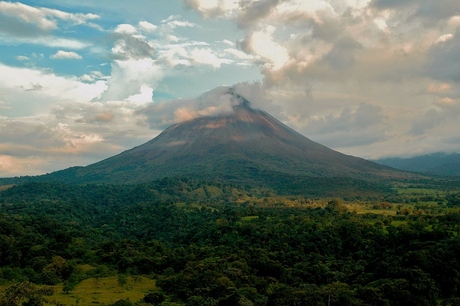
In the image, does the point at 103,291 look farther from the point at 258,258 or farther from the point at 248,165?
the point at 248,165

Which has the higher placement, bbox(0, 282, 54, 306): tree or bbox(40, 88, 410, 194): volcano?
bbox(40, 88, 410, 194): volcano

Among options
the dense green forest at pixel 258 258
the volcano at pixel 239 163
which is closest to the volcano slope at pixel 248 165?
the volcano at pixel 239 163

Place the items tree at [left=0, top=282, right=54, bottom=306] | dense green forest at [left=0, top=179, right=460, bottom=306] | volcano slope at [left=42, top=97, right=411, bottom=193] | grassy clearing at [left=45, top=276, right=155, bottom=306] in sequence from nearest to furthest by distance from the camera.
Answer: tree at [left=0, top=282, right=54, bottom=306]
dense green forest at [left=0, top=179, right=460, bottom=306]
grassy clearing at [left=45, top=276, right=155, bottom=306]
volcano slope at [left=42, top=97, right=411, bottom=193]

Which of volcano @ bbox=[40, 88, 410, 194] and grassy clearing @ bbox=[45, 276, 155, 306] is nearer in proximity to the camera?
grassy clearing @ bbox=[45, 276, 155, 306]

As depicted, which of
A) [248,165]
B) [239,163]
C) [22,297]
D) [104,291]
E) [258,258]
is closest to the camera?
[22,297]

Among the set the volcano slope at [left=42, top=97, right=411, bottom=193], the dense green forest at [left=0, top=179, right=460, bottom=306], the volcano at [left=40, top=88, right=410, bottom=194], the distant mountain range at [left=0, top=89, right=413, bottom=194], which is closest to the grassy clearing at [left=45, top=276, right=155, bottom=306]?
the dense green forest at [left=0, top=179, right=460, bottom=306]

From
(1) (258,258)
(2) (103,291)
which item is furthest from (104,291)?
(1) (258,258)

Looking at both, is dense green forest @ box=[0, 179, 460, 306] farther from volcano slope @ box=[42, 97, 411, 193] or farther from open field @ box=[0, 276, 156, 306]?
volcano slope @ box=[42, 97, 411, 193]

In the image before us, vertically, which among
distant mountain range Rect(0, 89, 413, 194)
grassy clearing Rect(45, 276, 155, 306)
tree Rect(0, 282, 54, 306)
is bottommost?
grassy clearing Rect(45, 276, 155, 306)
